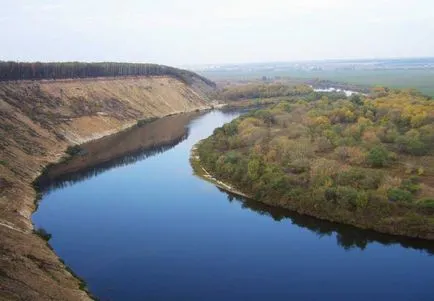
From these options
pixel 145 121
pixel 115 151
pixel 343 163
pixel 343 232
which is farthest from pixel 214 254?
pixel 145 121

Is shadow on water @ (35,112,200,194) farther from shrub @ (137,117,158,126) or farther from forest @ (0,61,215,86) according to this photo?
forest @ (0,61,215,86)

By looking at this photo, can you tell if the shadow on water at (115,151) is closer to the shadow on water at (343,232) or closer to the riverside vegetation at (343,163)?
the riverside vegetation at (343,163)

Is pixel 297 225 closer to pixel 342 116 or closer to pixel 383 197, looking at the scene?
pixel 383 197

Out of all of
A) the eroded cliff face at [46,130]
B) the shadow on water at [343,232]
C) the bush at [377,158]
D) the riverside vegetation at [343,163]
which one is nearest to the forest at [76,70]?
the eroded cliff face at [46,130]

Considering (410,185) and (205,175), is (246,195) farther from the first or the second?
(410,185)

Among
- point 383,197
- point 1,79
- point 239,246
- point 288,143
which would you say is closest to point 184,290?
point 239,246

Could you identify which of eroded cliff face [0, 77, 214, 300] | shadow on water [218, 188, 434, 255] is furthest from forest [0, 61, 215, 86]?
shadow on water [218, 188, 434, 255]
